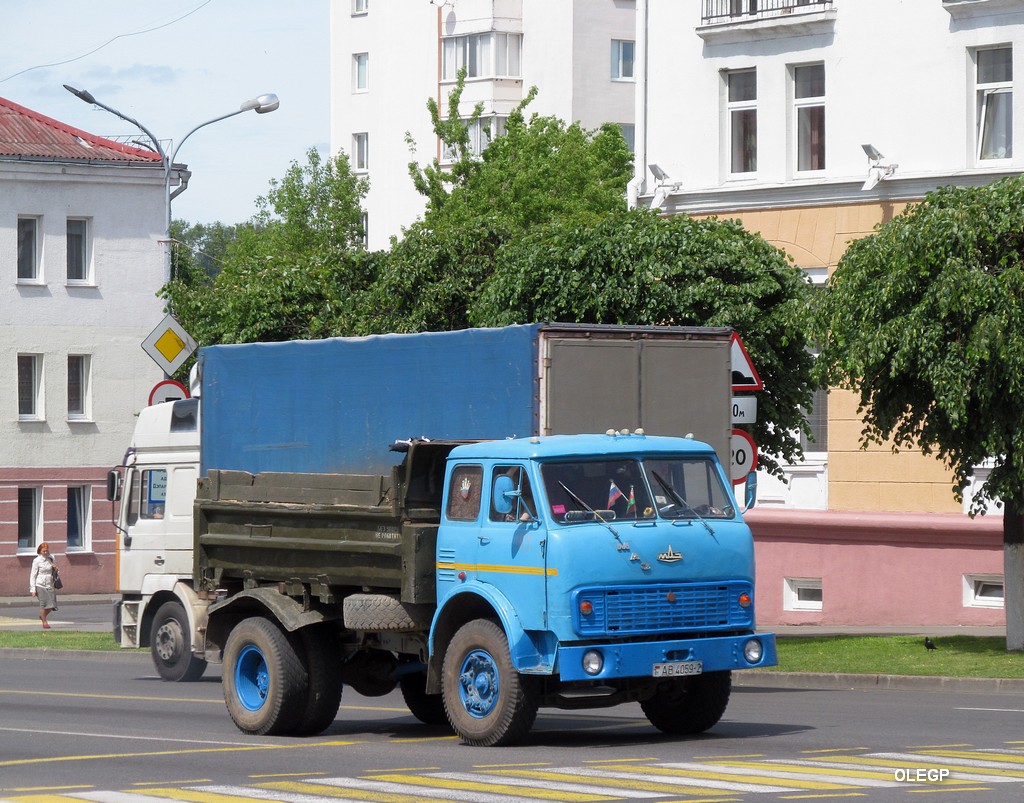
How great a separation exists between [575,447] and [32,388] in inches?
1435

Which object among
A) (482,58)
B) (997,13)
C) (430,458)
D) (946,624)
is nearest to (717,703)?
(430,458)

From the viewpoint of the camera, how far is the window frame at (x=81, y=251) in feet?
158

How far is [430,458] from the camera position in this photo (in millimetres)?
14094

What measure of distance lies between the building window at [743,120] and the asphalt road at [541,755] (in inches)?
547

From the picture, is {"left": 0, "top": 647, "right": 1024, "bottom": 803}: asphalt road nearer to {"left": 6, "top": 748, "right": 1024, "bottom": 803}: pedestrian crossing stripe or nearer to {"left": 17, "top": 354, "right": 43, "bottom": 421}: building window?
{"left": 6, "top": 748, "right": 1024, "bottom": 803}: pedestrian crossing stripe

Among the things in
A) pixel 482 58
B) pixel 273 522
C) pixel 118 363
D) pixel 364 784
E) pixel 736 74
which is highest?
pixel 482 58

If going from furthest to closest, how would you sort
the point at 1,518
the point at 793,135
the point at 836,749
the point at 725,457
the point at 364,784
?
the point at 1,518, the point at 793,135, the point at 725,457, the point at 836,749, the point at 364,784

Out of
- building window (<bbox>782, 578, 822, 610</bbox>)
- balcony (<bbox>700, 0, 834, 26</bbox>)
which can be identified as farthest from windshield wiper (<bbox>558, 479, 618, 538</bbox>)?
balcony (<bbox>700, 0, 834, 26</bbox>)

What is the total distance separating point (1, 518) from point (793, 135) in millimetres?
24086

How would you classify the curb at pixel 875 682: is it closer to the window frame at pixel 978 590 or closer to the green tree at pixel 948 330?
the green tree at pixel 948 330

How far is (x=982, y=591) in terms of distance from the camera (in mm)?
27484

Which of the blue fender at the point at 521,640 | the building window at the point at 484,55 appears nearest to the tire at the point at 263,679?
the blue fender at the point at 521,640

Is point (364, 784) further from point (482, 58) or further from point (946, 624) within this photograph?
point (482, 58)

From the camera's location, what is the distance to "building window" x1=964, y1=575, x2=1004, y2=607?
2728cm
